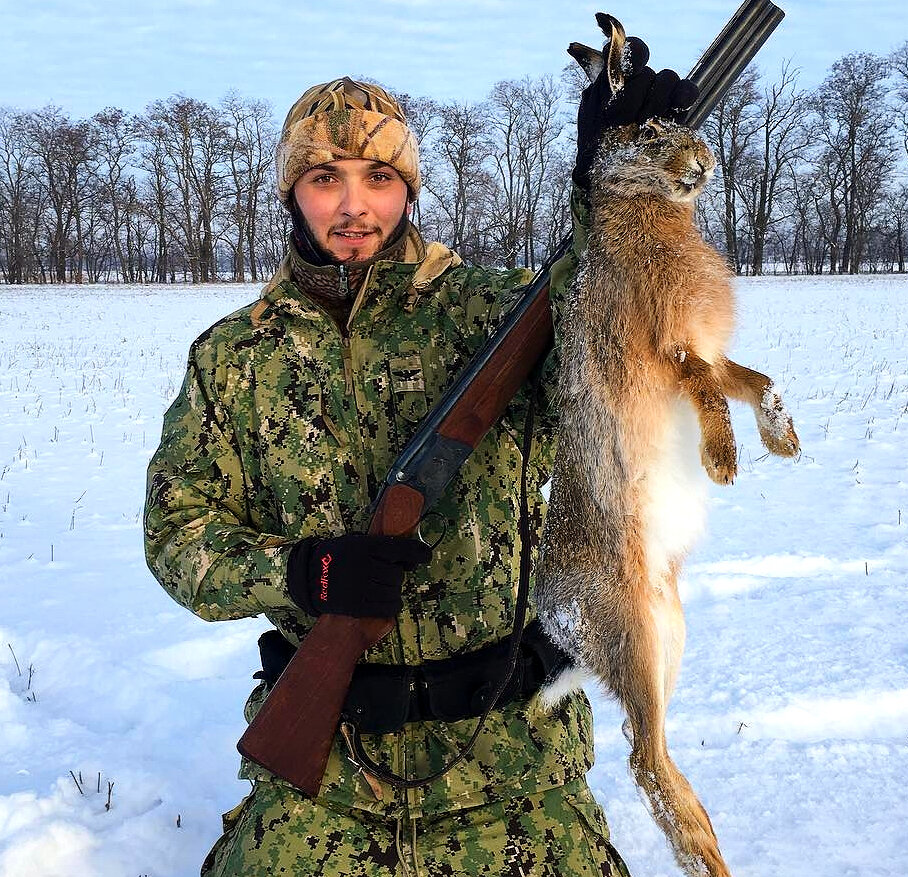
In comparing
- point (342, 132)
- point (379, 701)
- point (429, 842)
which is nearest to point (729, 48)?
point (342, 132)

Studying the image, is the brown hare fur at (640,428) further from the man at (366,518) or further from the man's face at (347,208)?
the man's face at (347,208)

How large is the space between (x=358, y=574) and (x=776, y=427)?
1110 millimetres

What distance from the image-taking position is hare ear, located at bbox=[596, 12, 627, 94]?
1.99 meters

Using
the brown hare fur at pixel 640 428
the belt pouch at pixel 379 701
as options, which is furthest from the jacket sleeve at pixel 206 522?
the brown hare fur at pixel 640 428

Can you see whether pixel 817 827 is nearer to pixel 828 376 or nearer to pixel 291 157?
pixel 291 157

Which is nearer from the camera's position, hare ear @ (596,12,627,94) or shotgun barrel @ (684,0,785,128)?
hare ear @ (596,12,627,94)

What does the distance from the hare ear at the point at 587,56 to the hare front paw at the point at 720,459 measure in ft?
3.02

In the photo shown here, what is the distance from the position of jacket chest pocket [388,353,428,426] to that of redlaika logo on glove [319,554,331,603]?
484 millimetres

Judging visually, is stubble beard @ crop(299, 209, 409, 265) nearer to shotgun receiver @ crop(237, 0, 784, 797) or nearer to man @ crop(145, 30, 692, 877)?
man @ crop(145, 30, 692, 877)

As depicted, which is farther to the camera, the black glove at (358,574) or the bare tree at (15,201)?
the bare tree at (15,201)

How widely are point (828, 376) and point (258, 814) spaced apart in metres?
9.78

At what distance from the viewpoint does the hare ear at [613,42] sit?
1986 millimetres

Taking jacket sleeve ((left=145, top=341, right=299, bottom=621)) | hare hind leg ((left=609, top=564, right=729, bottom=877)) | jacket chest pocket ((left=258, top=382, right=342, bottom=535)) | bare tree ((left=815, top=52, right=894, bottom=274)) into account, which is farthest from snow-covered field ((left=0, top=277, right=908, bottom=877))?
bare tree ((left=815, top=52, right=894, bottom=274))

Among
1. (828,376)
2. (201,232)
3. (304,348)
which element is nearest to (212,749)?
(304,348)
